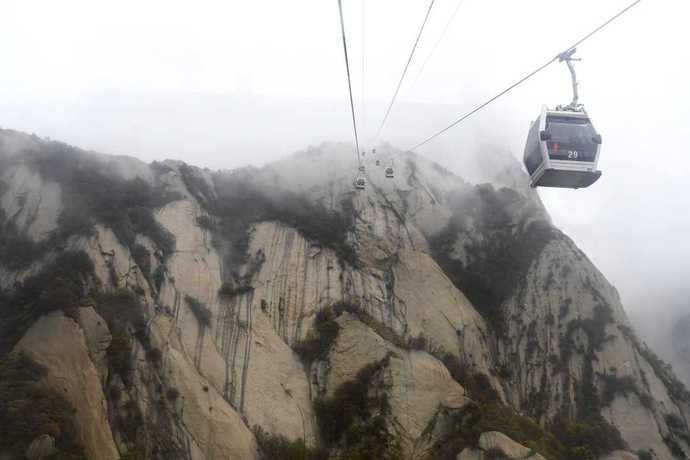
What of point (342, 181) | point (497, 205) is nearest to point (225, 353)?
point (342, 181)

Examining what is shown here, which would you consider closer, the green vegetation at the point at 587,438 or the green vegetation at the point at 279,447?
the green vegetation at the point at 279,447

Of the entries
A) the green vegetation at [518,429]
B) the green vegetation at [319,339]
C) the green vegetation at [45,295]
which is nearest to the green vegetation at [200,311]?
the green vegetation at [319,339]

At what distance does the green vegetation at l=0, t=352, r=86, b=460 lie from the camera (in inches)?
1172

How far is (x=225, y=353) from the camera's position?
46031 mm

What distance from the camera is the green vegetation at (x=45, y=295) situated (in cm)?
3762

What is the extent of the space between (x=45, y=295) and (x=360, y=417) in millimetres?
23725

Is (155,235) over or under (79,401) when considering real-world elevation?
over

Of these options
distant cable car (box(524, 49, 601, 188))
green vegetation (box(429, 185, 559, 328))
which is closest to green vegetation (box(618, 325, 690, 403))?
green vegetation (box(429, 185, 559, 328))

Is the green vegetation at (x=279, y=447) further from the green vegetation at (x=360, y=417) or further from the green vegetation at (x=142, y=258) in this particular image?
the green vegetation at (x=142, y=258)

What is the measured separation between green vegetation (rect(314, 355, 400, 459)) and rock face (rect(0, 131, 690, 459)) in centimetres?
13

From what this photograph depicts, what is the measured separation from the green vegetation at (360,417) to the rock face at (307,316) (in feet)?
0.44

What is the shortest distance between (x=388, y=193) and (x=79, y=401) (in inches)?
1596

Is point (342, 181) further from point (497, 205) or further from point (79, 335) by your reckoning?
point (79, 335)

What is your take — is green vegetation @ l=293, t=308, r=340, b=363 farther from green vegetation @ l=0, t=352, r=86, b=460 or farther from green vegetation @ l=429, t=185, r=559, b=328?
green vegetation @ l=0, t=352, r=86, b=460
